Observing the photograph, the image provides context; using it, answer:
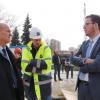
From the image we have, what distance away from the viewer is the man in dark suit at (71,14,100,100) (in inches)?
211

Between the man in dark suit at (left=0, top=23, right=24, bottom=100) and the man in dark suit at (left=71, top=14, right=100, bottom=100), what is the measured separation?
0.81 meters

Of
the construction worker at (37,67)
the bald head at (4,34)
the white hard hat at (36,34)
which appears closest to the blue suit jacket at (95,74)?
the bald head at (4,34)

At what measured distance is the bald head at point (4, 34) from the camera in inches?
213

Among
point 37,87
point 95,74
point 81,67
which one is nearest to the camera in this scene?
point 95,74

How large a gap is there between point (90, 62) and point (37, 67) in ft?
5.77

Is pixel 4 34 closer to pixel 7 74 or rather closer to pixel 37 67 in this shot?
pixel 7 74

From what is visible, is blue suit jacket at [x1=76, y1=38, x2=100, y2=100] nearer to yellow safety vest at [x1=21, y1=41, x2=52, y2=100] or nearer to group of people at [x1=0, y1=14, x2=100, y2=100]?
group of people at [x1=0, y1=14, x2=100, y2=100]

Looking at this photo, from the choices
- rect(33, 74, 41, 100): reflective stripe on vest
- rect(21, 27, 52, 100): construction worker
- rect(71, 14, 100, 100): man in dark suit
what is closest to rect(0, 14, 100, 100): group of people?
rect(71, 14, 100, 100): man in dark suit

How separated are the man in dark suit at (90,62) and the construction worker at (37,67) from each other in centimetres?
129

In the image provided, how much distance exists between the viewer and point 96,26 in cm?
569

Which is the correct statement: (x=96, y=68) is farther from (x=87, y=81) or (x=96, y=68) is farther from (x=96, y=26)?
(x=96, y=26)

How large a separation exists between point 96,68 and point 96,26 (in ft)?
2.12

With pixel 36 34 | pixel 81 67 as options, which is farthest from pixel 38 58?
pixel 81 67

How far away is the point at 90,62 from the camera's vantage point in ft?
17.8
